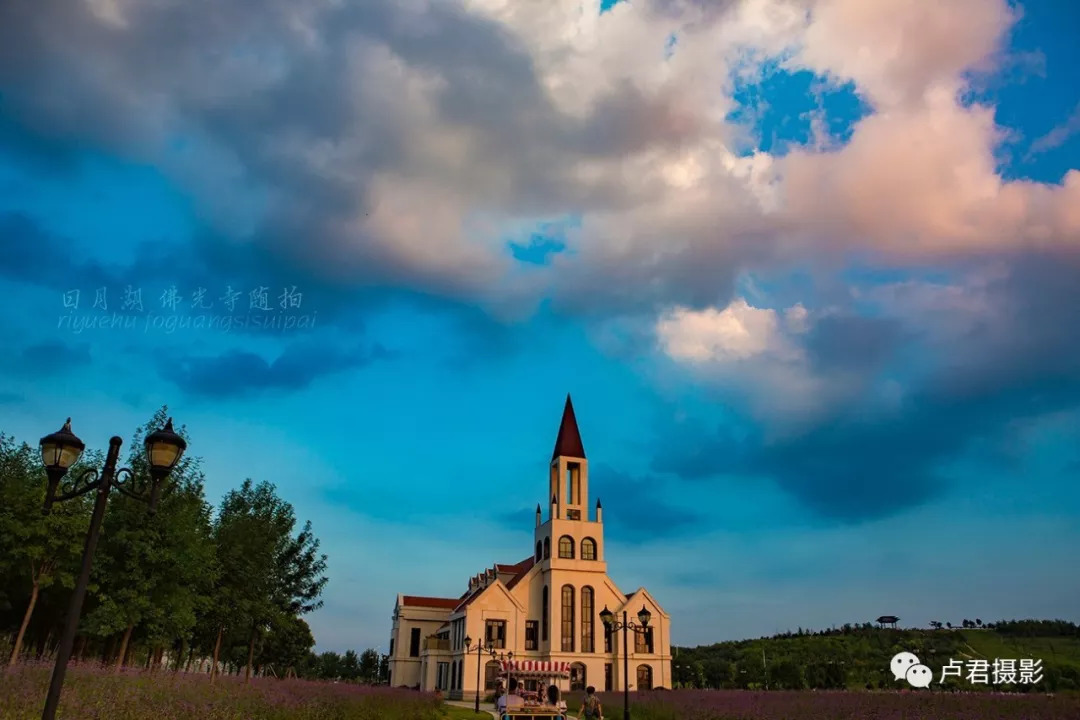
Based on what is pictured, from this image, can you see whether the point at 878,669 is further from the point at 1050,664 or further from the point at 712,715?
the point at 712,715

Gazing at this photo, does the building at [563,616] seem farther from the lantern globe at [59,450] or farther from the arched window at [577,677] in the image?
the lantern globe at [59,450]

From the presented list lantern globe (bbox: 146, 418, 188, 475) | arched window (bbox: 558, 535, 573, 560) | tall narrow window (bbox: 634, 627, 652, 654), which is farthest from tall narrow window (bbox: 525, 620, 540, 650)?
lantern globe (bbox: 146, 418, 188, 475)

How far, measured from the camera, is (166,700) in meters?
17.5

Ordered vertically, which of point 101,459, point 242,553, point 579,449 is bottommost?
point 242,553

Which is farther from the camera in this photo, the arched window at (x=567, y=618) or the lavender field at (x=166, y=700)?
the arched window at (x=567, y=618)

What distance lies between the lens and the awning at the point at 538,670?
49.0 metres

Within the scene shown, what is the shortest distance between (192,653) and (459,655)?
22.3 m

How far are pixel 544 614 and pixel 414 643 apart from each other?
21929 millimetres

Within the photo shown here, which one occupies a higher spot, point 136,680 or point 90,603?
point 90,603

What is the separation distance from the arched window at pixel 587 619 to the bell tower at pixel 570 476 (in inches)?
275


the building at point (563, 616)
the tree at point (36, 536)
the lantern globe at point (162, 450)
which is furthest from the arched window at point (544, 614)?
the lantern globe at point (162, 450)

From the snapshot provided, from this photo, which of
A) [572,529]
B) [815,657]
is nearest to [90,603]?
[572,529]

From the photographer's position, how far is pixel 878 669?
75125mm

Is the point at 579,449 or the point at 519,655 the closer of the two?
the point at 519,655
